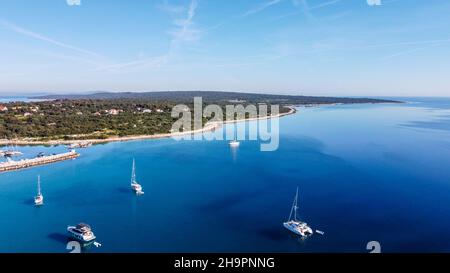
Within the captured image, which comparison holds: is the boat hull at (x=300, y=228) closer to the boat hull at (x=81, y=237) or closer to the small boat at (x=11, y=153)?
the boat hull at (x=81, y=237)

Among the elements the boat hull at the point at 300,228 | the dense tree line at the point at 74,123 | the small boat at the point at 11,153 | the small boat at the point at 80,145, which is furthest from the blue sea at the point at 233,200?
the dense tree line at the point at 74,123

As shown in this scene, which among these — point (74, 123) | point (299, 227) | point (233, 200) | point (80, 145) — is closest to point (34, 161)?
point (80, 145)

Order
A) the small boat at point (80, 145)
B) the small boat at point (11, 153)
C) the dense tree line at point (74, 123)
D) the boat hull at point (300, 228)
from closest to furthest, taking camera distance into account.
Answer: the boat hull at point (300, 228), the small boat at point (11, 153), the small boat at point (80, 145), the dense tree line at point (74, 123)

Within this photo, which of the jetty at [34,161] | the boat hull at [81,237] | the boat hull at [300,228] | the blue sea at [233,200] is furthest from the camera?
the jetty at [34,161]

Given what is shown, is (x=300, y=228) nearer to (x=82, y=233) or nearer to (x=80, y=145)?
(x=82, y=233)

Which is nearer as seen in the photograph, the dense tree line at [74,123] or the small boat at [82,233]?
the small boat at [82,233]
